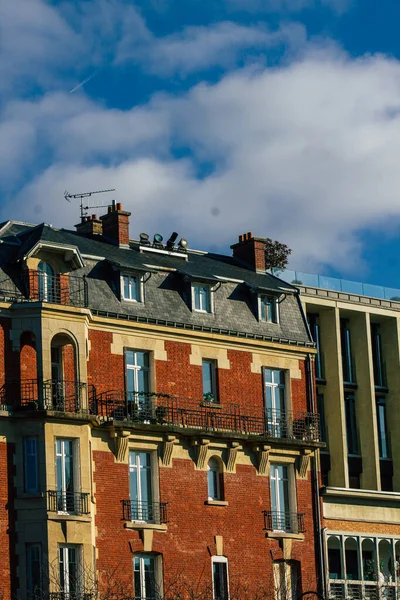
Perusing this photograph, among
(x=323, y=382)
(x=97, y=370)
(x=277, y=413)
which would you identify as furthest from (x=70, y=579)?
(x=323, y=382)

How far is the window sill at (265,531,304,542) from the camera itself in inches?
2210

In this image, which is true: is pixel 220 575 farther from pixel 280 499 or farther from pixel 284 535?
pixel 280 499

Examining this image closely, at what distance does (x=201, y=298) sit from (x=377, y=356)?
12178mm

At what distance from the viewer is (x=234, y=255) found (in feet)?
208

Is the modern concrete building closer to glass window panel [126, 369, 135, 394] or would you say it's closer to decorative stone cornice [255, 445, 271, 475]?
decorative stone cornice [255, 445, 271, 475]

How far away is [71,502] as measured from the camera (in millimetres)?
50438

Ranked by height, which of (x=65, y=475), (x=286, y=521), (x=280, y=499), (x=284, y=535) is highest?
(x=65, y=475)

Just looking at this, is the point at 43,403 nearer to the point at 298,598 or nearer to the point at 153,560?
the point at 153,560

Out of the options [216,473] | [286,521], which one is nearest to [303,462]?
[286,521]

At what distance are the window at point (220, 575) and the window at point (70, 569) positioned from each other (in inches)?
245

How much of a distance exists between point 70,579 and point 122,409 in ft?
21.1

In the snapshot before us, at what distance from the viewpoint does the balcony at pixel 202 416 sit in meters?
53.4

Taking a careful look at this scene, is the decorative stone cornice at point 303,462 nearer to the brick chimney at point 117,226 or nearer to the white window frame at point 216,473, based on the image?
the white window frame at point 216,473

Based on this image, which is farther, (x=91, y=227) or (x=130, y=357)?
(x=91, y=227)
